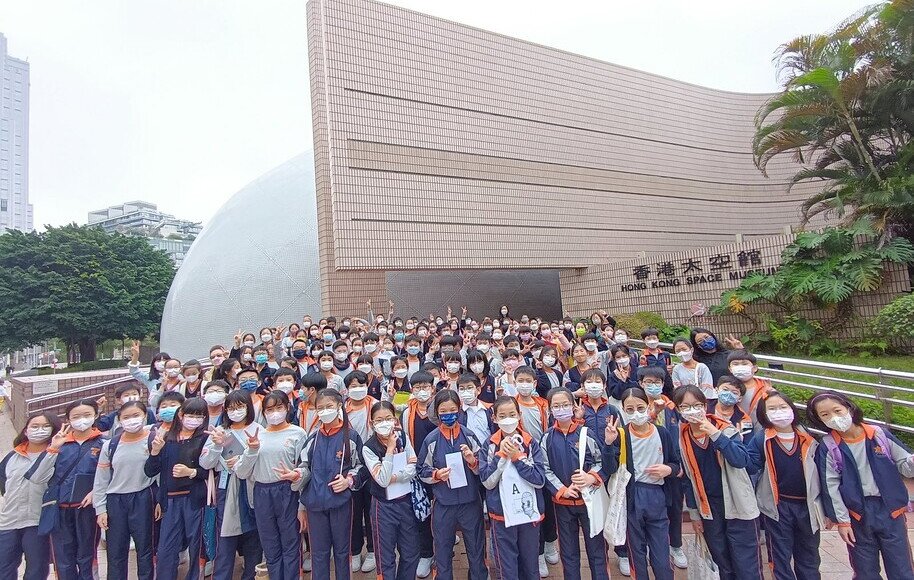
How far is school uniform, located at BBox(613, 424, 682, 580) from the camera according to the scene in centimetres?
295

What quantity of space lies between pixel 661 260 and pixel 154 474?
44.2 feet

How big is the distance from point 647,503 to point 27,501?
4.21 metres

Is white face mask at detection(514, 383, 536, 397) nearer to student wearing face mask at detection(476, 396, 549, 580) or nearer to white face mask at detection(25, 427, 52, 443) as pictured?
student wearing face mask at detection(476, 396, 549, 580)

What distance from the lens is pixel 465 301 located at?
16078 mm

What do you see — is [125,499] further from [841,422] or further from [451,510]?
[841,422]

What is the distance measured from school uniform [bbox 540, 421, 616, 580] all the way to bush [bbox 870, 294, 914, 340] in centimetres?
824

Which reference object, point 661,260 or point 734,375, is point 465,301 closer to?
point 661,260

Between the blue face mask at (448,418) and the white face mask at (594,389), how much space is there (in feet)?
3.54

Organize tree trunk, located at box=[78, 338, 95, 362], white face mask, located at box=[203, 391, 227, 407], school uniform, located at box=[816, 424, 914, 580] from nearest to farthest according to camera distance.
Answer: school uniform, located at box=[816, 424, 914, 580] → white face mask, located at box=[203, 391, 227, 407] → tree trunk, located at box=[78, 338, 95, 362]

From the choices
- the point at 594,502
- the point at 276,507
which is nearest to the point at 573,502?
the point at 594,502

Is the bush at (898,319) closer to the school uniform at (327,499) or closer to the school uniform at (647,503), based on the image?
the school uniform at (647,503)

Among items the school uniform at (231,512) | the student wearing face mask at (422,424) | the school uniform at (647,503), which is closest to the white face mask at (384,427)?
the student wearing face mask at (422,424)

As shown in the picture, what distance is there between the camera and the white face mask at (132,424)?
10.8ft

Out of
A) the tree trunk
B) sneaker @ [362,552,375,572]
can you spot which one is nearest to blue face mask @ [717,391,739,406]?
sneaker @ [362,552,375,572]
